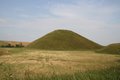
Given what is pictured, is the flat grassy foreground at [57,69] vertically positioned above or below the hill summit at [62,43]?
below

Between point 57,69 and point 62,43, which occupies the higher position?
point 62,43

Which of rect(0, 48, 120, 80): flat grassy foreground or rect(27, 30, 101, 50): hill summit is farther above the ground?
rect(27, 30, 101, 50): hill summit

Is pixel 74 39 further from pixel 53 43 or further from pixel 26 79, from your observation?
pixel 26 79

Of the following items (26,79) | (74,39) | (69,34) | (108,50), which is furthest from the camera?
(69,34)

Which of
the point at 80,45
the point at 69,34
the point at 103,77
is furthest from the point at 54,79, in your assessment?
the point at 69,34

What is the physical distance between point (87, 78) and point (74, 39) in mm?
74929

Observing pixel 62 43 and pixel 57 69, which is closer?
pixel 57 69

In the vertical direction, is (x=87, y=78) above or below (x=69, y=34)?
below

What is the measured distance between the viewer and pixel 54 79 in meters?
6.81

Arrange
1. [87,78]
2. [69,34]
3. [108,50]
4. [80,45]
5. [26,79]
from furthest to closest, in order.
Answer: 1. [69,34]
2. [80,45]
3. [108,50]
4. [26,79]
5. [87,78]

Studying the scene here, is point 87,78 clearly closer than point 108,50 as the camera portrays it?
Yes

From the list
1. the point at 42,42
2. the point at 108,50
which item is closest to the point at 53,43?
the point at 42,42

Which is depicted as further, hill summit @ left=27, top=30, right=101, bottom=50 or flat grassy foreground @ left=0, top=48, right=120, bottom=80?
hill summit @ left=27, top=30, right=101, bottom=50

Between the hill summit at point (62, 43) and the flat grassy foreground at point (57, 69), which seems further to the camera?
the hill summit at point (62, 43)
